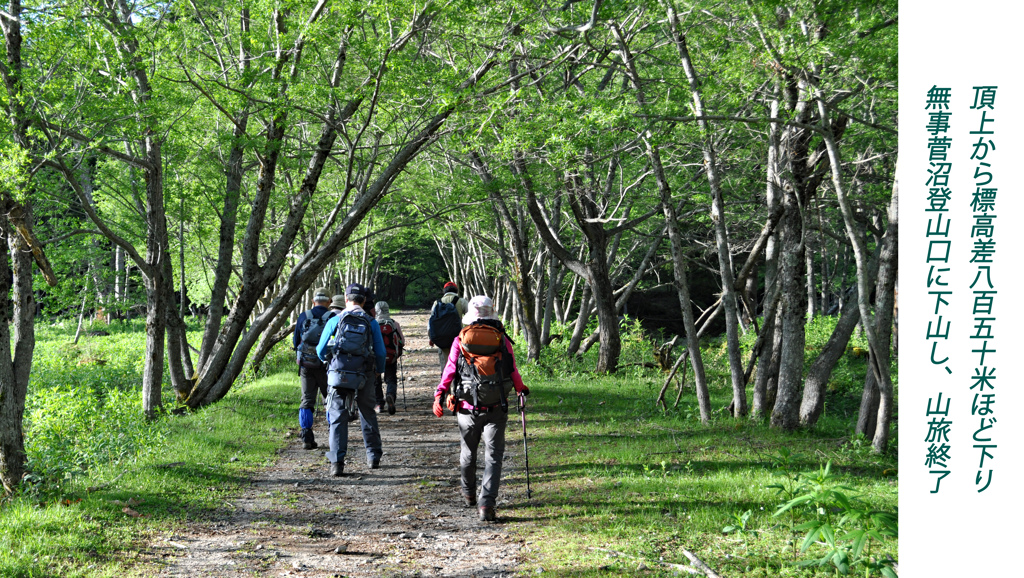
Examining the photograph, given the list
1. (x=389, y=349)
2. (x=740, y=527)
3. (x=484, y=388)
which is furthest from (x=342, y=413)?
(x=740, y=527)

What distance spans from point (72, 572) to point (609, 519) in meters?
3.73

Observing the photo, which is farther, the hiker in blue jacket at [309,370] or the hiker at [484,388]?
the hiker in blue jacket at [309,370]

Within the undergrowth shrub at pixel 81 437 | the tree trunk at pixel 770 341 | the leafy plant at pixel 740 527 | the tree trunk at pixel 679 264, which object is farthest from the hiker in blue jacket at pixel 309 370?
the tree trunk at pixel 770 341

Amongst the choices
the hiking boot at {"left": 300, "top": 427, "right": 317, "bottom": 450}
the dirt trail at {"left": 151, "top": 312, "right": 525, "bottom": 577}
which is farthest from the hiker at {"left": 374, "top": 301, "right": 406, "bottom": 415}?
the dirt trail at {"left": 151, "top": 312, "right": 525, "bottom": 577}

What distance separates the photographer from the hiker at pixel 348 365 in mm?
7363

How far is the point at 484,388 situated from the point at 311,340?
3.57m

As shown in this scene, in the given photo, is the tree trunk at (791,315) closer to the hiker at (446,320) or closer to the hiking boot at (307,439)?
the hiker at (446,320)

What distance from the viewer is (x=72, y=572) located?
15.1ft

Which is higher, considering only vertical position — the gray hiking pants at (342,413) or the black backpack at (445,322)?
the black backpack at (445,322)

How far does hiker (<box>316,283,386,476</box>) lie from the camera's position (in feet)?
24.2

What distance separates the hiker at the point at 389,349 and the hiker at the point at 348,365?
2.82 metres

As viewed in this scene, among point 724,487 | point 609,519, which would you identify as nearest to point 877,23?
point 724,487

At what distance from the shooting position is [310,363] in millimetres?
8766

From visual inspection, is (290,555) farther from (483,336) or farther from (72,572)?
(483,336)
